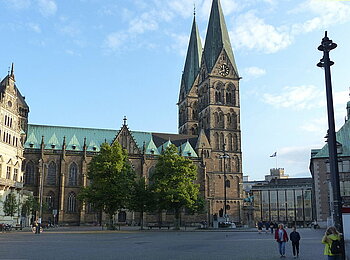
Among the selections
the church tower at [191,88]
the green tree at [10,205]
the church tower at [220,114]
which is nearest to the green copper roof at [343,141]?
the church tower at [220,114]

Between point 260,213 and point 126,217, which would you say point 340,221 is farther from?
point 260,213

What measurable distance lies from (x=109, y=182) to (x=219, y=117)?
50.3 metres

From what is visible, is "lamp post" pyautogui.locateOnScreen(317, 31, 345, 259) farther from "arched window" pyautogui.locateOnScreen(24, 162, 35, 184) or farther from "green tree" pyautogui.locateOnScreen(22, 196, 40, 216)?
"arched window" pyautogui.locateOnScreen(24, 162, 35, 184)

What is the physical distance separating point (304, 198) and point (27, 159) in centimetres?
8444

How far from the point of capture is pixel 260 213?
13550cm

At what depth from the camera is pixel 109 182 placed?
2384 inches

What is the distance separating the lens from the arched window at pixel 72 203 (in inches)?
3418

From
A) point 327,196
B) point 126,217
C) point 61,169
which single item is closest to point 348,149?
point 327,196

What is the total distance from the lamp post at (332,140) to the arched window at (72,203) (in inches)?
3036

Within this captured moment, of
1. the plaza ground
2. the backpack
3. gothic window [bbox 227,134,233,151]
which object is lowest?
the plaza ground

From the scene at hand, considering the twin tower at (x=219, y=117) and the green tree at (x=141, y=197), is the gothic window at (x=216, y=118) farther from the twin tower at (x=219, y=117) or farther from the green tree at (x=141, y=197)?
the green tree at (x=141, y=197)

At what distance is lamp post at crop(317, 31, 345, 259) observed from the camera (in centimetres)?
1419

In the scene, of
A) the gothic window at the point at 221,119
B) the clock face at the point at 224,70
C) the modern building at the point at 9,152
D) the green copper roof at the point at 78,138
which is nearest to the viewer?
the modern building at the point at 9,152

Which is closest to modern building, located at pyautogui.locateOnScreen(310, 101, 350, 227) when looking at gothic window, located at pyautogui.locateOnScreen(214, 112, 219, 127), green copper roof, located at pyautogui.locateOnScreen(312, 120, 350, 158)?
green copper roof, located at pyautogui.locateOnScreen(312, 120, 350, 158)
